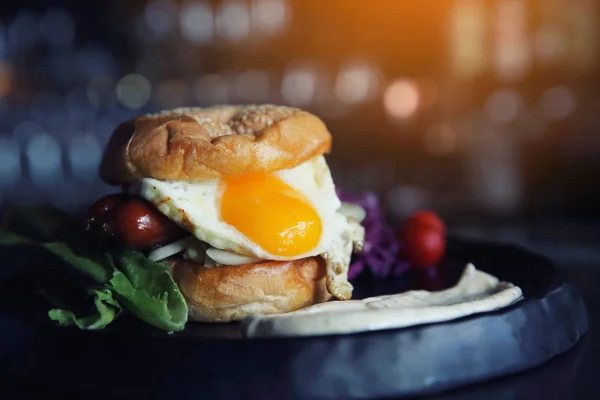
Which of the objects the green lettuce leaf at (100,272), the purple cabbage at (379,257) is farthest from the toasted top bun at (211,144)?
the purple cabbage at (379,257)

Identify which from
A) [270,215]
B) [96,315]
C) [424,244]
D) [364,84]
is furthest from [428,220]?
[364,84]

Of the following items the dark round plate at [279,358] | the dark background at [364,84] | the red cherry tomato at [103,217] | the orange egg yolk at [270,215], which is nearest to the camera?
the dark round plate at [279,358]

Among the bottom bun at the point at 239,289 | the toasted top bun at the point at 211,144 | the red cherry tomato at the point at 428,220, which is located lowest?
the red cherry tomato at the point at 428,220

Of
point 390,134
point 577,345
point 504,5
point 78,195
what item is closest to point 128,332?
point 577,345

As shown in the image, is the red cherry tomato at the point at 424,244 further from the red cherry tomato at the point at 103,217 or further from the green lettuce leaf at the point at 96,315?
the green lettuce leaf at the point at 96,315

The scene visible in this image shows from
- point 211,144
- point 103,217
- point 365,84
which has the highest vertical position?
point 211,144

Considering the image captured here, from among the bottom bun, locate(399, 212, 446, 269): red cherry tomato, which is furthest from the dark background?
the bottom bun

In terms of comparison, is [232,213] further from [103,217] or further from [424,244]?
[424,244]
